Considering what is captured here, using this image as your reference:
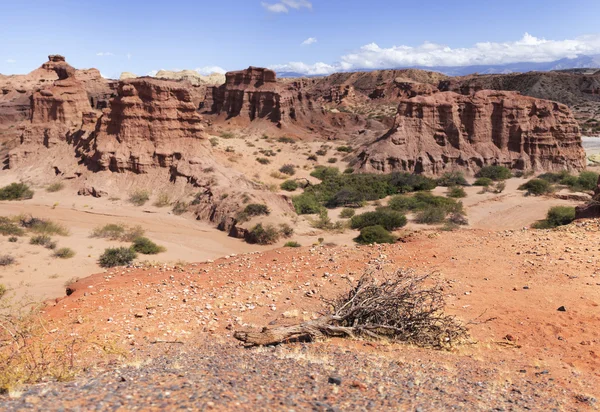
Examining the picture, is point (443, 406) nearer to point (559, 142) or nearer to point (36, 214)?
point (36, 214)

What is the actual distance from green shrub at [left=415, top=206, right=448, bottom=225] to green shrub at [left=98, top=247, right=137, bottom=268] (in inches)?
568

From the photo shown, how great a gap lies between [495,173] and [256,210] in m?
20.9

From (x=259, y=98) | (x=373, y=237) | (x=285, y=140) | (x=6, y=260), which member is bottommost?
(x=373, y=237)

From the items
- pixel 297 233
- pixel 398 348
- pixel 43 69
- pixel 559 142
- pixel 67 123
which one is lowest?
pixel 297 233

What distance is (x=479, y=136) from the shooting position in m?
34.1

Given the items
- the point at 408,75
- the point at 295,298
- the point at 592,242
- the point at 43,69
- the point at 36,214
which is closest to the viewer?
the point at 295,298

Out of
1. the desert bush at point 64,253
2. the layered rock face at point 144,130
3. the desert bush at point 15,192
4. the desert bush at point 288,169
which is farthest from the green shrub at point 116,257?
the desert bush at point 288,169

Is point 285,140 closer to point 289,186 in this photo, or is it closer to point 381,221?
point 289,186

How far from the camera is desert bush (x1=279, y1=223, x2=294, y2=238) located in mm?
19594

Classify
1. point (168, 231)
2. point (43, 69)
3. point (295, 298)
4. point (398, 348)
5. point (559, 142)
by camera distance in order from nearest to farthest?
point (398, 348)
point (295, 298)
point (168, 231)
point (559, 142)
point (43, 69)

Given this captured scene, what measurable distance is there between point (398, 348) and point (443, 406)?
1.94 meters

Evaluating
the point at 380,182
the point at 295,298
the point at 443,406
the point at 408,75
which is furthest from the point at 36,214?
the point at 408,75

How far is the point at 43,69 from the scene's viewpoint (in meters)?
66.7

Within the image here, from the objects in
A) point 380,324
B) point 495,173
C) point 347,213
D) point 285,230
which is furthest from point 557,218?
point 380,324
